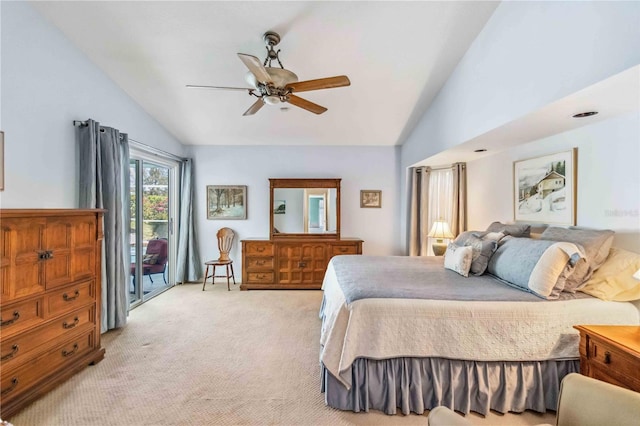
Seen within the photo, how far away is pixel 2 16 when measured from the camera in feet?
7.16

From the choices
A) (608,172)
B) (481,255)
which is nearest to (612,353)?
(481,255)

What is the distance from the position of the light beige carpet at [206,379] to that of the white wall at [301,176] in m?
1.90

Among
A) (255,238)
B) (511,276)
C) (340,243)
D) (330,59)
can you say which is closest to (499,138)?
(511,276)

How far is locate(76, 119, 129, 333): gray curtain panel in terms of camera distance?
2.88m

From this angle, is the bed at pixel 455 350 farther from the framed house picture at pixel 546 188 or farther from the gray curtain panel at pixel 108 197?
the gray curtain panel at pixel 108 197

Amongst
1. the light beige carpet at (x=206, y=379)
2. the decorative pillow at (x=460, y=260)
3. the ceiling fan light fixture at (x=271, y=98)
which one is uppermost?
the ceiling fan light fixture at (x=271, y=98)

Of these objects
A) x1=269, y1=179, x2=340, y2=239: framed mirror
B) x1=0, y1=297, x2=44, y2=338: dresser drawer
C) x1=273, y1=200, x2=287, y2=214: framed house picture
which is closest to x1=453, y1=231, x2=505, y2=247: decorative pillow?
x1=269, y1=179, x2=340, y2=239: framed mirror

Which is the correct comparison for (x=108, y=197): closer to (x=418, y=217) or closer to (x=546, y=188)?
(x=418, y=217)

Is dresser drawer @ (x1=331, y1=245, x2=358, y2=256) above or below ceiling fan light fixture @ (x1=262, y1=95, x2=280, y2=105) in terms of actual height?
below

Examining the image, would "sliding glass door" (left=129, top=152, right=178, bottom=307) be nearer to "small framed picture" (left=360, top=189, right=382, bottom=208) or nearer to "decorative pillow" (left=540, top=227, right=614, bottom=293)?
"small framed picture" (left=360, top=189, right=382, bottom=208)

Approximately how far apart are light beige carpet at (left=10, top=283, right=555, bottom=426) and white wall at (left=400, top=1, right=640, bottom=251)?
2227 mm

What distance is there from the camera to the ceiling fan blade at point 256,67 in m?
1.88

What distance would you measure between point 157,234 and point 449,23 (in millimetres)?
4811

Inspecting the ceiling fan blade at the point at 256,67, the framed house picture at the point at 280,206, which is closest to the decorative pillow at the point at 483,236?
the ceiling fan blade at the point at 256,67
